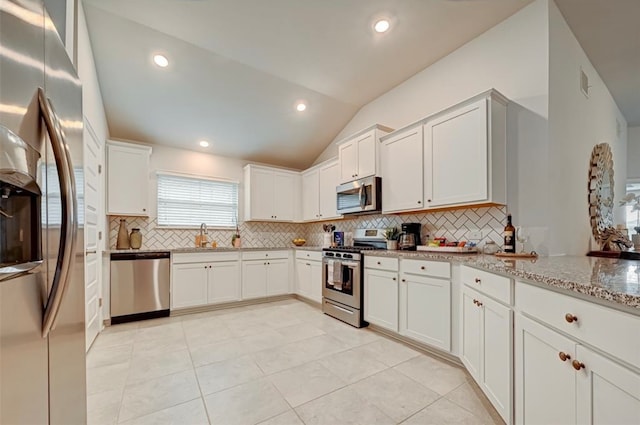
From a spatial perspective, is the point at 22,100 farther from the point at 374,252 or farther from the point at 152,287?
the point at 152,287

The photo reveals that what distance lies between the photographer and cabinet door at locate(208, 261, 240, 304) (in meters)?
4.19

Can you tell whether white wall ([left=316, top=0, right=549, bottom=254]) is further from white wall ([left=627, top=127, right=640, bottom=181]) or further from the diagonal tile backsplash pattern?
white wall ([left=627, top=127, right=640, bottom=181])

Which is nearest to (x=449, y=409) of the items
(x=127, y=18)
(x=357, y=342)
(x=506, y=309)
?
(x=506, y=309)

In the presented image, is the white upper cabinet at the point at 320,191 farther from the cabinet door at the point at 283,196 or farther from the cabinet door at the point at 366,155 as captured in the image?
the cabinet door at the point at 366,155

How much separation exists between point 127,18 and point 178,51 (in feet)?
1.65

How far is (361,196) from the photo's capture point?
3.74 meters

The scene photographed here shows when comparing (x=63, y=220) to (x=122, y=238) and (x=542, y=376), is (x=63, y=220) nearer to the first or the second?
(x=542, y=376)

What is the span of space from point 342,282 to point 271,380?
5.43 feet

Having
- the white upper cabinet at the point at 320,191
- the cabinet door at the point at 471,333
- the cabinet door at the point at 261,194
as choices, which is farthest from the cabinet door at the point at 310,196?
the cabinet door at the point at 471,333

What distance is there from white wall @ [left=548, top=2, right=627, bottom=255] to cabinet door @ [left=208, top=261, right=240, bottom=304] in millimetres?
3895

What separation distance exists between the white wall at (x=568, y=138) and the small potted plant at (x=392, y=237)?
1489 millimetres

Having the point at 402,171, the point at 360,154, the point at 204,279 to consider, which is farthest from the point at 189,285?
the point at 402,171

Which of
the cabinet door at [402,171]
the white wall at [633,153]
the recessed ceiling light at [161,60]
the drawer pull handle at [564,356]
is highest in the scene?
the recessed ceiling light at [161,60]

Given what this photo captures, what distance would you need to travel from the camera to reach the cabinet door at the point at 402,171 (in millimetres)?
3111
